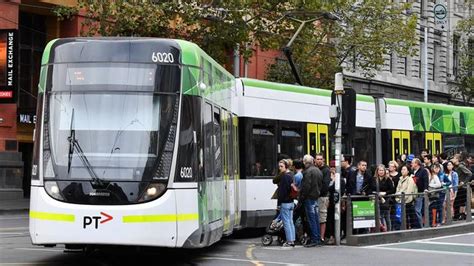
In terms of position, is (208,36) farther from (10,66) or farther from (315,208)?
(315,208)

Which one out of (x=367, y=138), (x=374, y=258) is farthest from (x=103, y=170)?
(x=367, y=138)

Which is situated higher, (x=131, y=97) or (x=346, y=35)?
(x=346, y=35)

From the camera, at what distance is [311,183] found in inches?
611

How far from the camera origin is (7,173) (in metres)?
29.9

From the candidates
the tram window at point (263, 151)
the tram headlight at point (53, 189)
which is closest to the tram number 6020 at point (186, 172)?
the tram headlight at point (53, 189)

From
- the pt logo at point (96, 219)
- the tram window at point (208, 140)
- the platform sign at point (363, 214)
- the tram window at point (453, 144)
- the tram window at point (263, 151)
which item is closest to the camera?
the pt logo at point (96, 219)

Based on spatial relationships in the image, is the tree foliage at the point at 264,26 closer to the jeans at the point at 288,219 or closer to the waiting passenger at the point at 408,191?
the waiting passenger at the point at 408,191

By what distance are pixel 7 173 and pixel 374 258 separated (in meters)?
19.3

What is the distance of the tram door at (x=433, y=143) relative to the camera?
26094 millimetres

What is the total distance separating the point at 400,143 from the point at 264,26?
772cm

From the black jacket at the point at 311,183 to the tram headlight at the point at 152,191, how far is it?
5.03 metres

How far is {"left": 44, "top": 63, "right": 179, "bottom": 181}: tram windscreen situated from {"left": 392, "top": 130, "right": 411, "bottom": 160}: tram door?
13546mm

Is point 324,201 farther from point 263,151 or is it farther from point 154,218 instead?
point 154,218

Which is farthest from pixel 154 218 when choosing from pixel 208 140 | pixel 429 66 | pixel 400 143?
pixel 429 66
